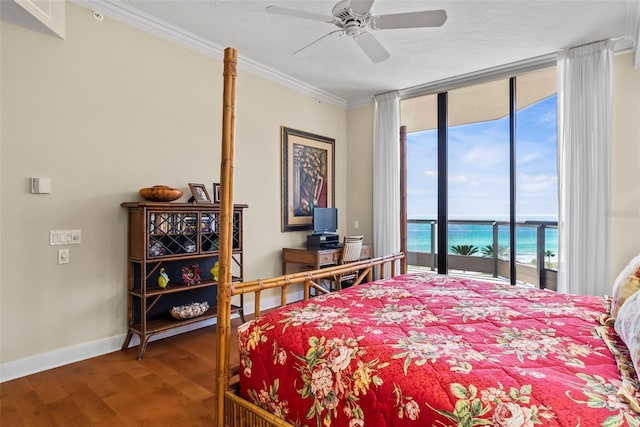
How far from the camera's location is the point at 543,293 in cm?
206

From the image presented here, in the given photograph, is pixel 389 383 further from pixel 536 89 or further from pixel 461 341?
pixel 536 89

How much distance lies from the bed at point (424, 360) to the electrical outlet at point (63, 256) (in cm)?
163

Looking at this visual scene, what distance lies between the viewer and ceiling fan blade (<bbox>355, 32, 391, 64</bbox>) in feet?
8.46

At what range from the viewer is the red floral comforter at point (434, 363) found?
924 millimetres

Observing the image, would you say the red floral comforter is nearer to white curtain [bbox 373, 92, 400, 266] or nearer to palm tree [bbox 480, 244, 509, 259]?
palm tree [bbox 480, 244, 509, 259]

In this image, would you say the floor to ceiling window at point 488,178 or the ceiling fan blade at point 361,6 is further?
the floor to ceiling window at point 488,178

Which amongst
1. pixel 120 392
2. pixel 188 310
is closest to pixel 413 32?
pixel 188 310

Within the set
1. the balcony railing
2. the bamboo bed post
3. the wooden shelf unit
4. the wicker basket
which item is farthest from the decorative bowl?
the balcony railing

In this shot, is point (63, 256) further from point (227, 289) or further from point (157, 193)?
point (227, 289)

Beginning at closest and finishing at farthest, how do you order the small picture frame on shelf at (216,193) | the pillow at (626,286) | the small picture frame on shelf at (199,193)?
1. the pillow at (626,286)
2. the small picture frame on shelf at (199,193)
3. the small picture frame on shelf at (216,193)

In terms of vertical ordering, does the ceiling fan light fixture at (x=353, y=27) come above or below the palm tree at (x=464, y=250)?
above

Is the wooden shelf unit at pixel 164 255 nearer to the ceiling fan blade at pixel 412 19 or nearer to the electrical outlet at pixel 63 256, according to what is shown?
the electrical outlet at pixel 63 256

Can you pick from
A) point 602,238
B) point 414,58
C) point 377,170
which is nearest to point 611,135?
point 602,238

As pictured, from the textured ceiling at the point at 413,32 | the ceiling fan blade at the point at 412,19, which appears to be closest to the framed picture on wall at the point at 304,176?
the textured ceiling at the point at 413,32
